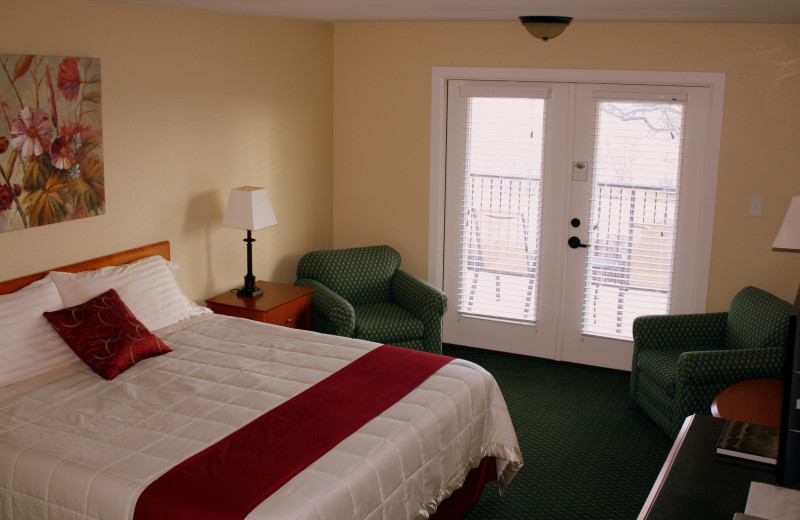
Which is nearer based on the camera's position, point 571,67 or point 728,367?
point 728,367

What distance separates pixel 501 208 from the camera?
558 centimetres

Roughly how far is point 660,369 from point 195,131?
10.2 ft

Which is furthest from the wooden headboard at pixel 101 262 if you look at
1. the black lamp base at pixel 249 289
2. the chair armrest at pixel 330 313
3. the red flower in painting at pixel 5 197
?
the chair armrest at pixel 330 313

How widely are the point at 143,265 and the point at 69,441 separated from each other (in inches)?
56.5

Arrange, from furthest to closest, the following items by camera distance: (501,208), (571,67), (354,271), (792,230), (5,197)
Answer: (501,208) < (354,271) < (571,67) < (792,230) < (5,197)

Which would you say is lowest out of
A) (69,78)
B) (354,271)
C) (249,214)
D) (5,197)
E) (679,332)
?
(679,332)

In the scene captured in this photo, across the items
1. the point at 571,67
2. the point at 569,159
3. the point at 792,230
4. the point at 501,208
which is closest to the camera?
the point at 792,230

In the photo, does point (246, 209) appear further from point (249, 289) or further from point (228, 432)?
point (228, 432)

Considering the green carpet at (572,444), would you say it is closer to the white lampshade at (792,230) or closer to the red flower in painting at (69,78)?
the white lampshade at (792,230)

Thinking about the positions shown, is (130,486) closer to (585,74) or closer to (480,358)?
(480,358)

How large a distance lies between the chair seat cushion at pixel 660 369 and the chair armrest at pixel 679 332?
0.05m

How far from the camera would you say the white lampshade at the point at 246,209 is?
4.61 meters

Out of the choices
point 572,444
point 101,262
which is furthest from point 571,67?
point 101,262

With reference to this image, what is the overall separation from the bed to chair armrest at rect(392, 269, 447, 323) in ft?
4.06
